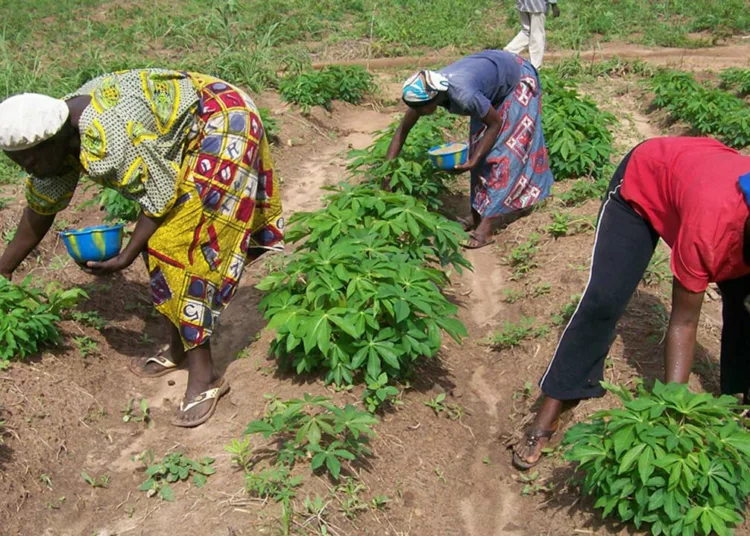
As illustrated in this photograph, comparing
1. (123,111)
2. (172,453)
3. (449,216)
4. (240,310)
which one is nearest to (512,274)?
(449,216)

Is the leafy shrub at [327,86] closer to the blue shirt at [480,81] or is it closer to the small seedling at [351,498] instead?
the blue shirt at [480,81]

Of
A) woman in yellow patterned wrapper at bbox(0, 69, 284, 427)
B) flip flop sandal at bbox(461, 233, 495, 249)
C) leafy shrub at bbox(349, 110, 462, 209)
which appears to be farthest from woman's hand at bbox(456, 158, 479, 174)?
woman in yellow patterned wrapper at bbox(0, 69, 284, 427)

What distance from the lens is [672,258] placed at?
245cm

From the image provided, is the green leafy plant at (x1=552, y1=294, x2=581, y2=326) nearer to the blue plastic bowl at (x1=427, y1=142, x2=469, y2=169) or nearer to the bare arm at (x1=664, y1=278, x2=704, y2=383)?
the blue plastic bowl at (x1=427, y1=142, x2=469, y2=169)

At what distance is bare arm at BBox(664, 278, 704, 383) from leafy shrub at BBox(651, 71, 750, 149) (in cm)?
451

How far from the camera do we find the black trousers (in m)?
2.90

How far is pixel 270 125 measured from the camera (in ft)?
20.7

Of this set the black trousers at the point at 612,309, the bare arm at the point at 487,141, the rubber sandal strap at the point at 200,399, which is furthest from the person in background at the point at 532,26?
the rubber sandal strap at the point at 200,399

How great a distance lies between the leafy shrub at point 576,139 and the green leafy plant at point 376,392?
293 cm

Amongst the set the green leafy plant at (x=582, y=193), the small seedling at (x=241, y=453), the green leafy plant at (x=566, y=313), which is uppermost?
the small seedling at (x=241, y=453)

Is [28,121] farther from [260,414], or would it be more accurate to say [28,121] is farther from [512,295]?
[512,295]

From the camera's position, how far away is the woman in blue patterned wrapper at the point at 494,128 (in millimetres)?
4461

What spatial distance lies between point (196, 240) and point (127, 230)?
6.89ft

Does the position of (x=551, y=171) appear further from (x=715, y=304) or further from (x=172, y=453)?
(x=172, y=453)
